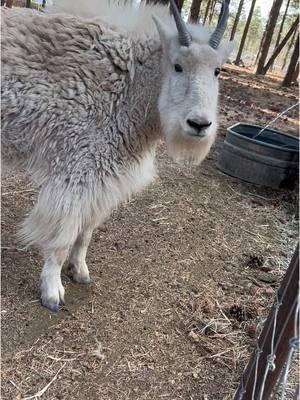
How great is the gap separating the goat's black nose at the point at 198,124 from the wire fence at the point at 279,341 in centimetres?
105

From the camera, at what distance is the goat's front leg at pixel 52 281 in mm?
2945

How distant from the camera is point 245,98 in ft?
37.1

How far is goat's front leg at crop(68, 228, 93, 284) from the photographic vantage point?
3264 millimetres

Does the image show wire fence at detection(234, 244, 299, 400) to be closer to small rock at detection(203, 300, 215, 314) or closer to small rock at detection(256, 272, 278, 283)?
small rock at detection(203, 300, 215, 314)

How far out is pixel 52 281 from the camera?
301 centimetres

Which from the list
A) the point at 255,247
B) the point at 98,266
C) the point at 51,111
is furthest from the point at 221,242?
the point at 51,111

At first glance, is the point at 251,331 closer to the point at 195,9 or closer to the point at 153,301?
the point at 153,301

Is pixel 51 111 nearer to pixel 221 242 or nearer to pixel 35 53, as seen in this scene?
pixel 35 53

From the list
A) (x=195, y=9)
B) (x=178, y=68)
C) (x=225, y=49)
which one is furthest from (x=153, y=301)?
(x=195, y=9)

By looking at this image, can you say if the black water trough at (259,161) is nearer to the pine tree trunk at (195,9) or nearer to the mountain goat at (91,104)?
the mountain goat at (91,104)

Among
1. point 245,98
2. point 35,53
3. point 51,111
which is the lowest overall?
point 245,98

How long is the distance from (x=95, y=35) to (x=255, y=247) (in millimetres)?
2330

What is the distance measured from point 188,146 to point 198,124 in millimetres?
269

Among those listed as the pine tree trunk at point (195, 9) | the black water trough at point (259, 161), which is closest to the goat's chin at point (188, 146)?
the black water trough at point (259, 161)
